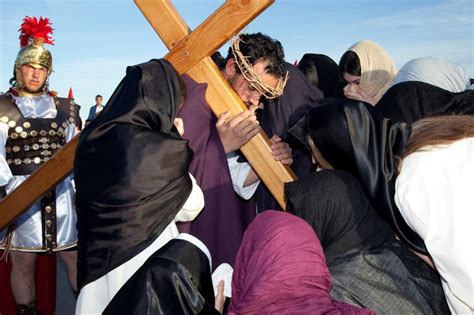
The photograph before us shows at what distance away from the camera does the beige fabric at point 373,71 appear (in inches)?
129

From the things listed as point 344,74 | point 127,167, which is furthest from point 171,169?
point 344,74

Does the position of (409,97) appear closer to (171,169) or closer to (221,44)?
(221,44)

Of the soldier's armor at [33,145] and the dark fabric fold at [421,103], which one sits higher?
the soldier's armor at [33,145]

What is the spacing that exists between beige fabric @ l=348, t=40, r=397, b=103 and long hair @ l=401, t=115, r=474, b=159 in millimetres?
1506

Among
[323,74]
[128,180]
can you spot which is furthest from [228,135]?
[323,74]

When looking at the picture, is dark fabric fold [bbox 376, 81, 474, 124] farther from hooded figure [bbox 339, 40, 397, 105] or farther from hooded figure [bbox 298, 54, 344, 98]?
hooded figure [bbox 298, 54, 344, 98]

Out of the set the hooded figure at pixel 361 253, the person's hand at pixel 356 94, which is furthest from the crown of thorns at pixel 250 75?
the hooded figure at pixel 361 253

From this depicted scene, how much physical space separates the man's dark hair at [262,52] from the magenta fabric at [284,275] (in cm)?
143

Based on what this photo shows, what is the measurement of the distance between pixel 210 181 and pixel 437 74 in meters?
1.31

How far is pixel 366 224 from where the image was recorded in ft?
5.90

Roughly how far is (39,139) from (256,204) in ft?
6.80

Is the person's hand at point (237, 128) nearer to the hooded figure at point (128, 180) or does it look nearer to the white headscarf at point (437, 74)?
the hooded figure at point (128, 180)

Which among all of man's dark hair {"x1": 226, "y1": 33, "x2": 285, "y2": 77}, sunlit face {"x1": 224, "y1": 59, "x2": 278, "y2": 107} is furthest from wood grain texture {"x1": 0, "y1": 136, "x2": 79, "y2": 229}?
man's dark hair {"x1": 226, "y1": 33, "x2": 285, "y2": 77}

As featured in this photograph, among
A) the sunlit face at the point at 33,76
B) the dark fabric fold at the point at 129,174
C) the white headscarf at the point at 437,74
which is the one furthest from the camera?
the sunlit face at the point at 33,76
